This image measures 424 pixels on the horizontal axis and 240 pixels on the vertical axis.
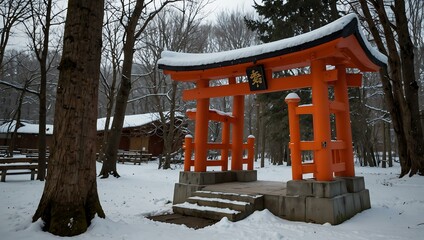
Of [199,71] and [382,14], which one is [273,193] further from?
[382,14]

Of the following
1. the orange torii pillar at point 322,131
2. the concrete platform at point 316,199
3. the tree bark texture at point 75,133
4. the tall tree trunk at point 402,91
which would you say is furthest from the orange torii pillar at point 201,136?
the tall tree trunk at point 402,91

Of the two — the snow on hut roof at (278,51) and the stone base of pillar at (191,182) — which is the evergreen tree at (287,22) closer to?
the snow on hut roof at (278,51)

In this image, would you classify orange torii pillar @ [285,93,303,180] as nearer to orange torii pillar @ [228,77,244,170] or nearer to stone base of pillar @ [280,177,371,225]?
stone base of pillar @ [280,177,371,225]

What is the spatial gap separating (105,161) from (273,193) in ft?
31.0

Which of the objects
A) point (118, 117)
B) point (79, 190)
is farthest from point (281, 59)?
point (118, 117)

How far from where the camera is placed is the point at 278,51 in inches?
253

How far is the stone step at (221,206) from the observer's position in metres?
6.00

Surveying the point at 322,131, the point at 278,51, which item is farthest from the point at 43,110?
the point at 322,131

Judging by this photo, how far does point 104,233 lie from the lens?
4.23 meters

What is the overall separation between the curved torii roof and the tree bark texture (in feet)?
11.4

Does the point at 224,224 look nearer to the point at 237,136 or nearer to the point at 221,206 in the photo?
the point at 221,206

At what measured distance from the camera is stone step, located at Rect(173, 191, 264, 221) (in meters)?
6.00

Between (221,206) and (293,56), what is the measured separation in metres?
3.94

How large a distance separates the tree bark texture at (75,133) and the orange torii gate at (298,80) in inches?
141
